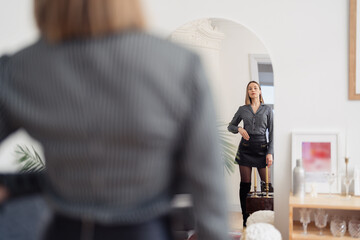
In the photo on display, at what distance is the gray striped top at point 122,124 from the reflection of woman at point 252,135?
2.33 meters

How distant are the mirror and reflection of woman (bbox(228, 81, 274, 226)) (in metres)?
0.03

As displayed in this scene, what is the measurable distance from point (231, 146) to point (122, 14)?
2477 millimetres

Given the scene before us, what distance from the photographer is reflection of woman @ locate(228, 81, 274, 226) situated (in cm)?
308

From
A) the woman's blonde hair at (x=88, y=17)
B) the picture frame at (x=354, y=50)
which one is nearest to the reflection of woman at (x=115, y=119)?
the woman's blonde hair at (x=88, y=17)

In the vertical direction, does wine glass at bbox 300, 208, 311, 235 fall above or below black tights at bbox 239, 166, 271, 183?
below

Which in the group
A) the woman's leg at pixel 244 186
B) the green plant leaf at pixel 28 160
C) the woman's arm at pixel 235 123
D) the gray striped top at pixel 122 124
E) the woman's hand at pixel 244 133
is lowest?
the woman's leg at pixel 244 186

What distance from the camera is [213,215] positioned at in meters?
0.81

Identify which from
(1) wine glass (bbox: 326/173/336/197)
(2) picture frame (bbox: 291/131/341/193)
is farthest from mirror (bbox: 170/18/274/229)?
(1) wine glass (bbox: 326/173/336/197)

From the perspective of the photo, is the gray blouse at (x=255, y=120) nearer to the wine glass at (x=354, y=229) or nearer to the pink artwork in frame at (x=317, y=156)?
the pink artwork in frame at (x=317, y=156)

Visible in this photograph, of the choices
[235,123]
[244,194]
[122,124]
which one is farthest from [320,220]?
[122,124]

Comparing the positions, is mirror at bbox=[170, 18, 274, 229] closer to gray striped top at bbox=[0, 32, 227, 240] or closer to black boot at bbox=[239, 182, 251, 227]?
black boot at bbox=[239, 182, 251, 227]

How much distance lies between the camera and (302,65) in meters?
3.00

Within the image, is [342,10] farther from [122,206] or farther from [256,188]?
[122,206]

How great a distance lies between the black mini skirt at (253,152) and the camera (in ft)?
10.2
